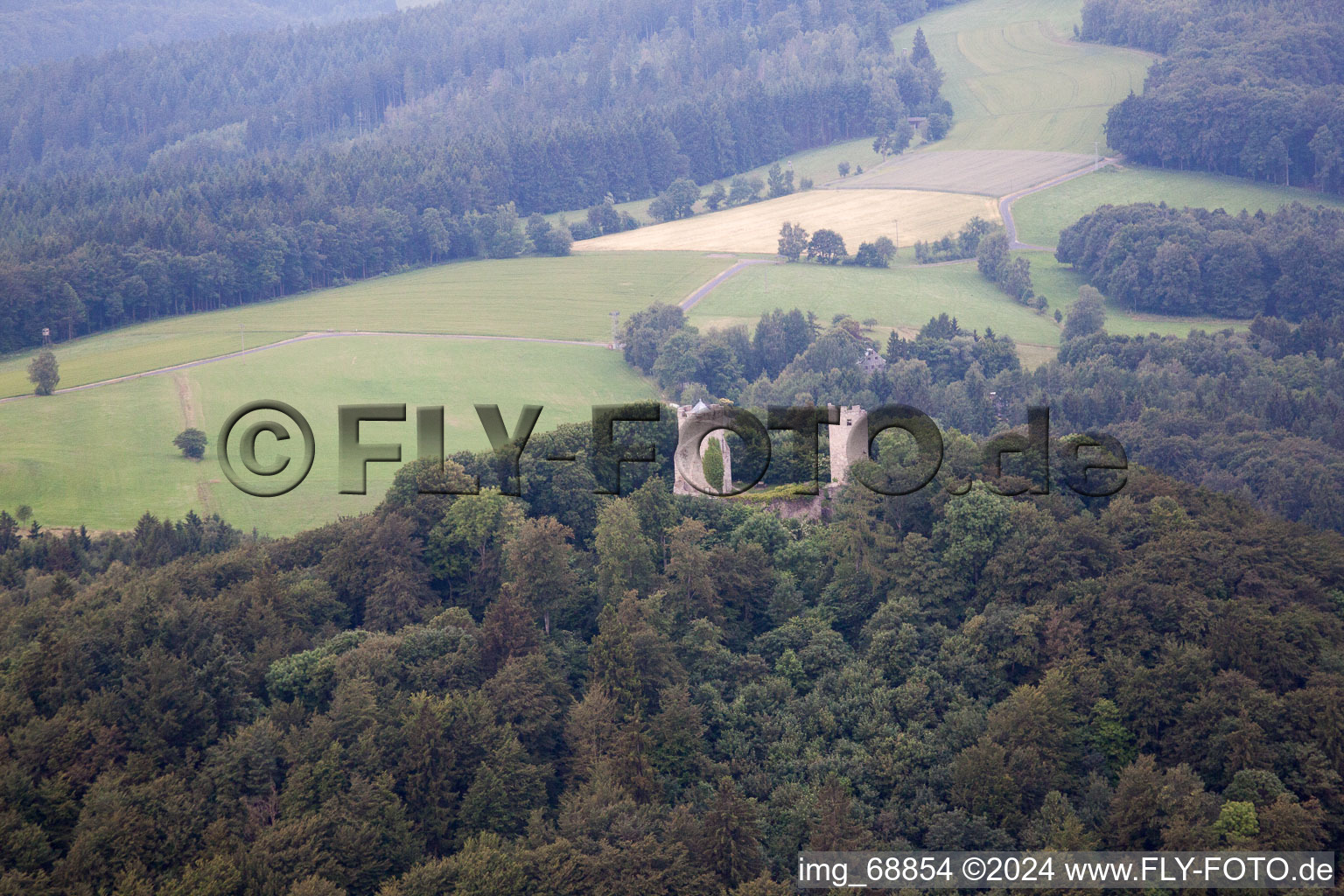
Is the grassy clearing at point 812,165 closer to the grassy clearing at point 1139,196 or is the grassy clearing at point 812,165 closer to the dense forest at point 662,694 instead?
the grassy clearing at point 1139,196

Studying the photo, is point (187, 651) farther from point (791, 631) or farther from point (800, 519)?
point (800, 519)

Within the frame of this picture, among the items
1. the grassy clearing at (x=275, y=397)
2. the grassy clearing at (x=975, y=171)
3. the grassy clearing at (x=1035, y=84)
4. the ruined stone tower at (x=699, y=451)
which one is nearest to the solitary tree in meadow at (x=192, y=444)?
the grassy clearing at (x=275, y=397)

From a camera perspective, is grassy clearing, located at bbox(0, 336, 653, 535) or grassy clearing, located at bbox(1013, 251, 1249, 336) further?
grassy clearing, located at bbox(1013, 251, 1249, 336)

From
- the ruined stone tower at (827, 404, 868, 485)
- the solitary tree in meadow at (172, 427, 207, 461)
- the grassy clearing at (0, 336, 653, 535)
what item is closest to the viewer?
the ruined stone tower at (827, 404, 868, 485)

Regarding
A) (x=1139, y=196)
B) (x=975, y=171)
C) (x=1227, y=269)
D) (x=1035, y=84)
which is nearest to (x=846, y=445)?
(x=1227, y=269)

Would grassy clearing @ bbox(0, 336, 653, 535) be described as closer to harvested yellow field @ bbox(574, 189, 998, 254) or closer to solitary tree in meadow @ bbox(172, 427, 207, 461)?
solitary tree in meadow @ bbox(172, 427, 207, 461)

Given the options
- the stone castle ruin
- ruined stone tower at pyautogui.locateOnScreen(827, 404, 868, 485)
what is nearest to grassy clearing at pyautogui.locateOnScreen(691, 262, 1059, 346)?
ruined stone tower at pyautogui.locateOnScreen(827, 404, 868, 485)
